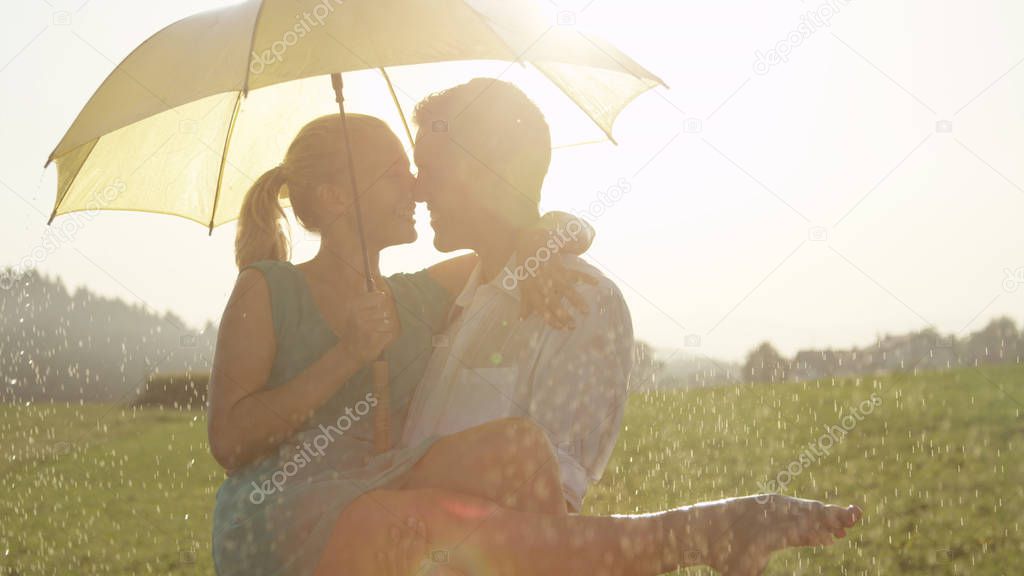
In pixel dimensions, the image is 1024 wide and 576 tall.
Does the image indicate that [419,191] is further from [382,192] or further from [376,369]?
[376,369]

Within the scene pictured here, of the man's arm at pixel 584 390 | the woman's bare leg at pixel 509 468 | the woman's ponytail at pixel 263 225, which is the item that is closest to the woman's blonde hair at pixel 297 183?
the woman's ponytail at pixel 263 225

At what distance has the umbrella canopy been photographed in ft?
11.9

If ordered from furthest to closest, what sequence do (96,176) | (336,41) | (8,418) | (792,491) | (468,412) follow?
1. (8,418)
2. (792,491)
3. (96,176)
4. (468,412)
5. (336,41)

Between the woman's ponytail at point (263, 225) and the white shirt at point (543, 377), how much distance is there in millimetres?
850

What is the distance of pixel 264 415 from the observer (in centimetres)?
364

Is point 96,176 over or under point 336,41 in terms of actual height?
under

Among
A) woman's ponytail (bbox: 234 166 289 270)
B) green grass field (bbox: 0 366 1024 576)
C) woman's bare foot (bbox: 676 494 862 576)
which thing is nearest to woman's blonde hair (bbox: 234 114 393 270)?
woman's ponytail (bbox: 234 166 289 270)

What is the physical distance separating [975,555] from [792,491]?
1.99m

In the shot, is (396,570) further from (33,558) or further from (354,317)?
(33,558)

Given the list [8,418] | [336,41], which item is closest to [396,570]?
[336,41]

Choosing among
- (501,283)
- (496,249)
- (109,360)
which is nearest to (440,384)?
(501,283)

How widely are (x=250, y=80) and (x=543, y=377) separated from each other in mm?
1455

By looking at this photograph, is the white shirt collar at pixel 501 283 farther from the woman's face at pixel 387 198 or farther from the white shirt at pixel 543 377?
the woman's face at pixel 387 198

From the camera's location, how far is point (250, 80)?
3.48m
